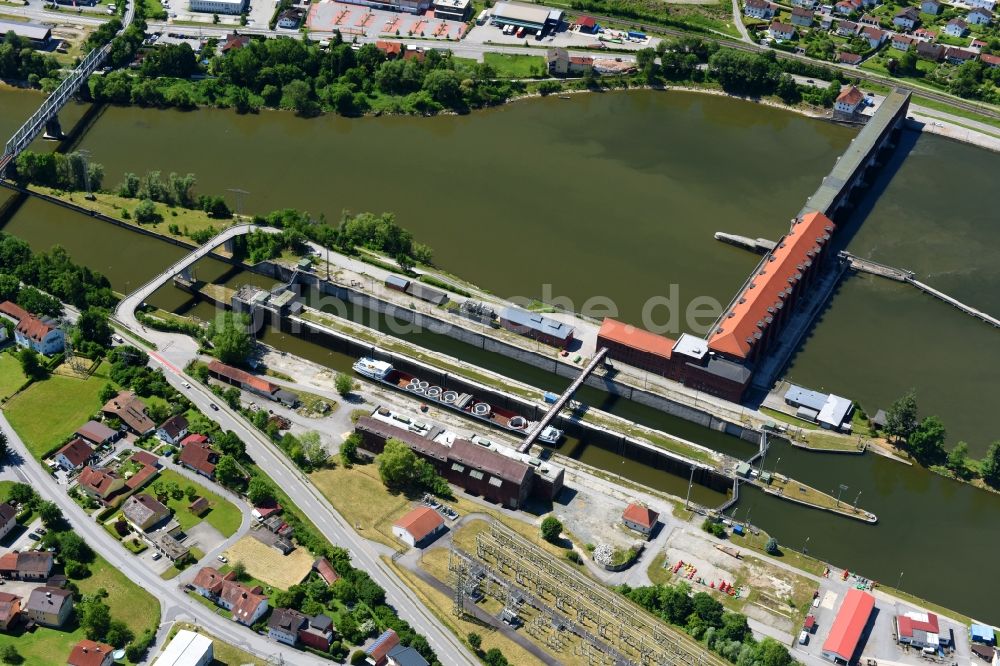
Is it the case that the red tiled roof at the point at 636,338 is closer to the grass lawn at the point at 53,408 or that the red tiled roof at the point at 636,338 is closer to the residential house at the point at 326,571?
the residential house at the point at 326,571

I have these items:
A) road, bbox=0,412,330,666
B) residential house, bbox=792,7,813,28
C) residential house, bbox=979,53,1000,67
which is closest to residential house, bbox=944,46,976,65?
residential house, bbox=979,53,1000,67

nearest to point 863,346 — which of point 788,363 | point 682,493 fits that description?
point 788,363

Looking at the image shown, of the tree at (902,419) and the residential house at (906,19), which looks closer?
the tree at (902,419)

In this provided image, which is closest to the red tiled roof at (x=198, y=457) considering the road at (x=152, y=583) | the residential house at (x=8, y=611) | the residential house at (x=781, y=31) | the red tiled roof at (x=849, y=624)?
the road at (x=152, y=583)

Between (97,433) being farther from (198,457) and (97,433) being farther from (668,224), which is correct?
(668,224)

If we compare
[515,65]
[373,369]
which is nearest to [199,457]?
[373,369]

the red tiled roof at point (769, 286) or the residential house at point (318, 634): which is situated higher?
the red tiled roof at point (769, 286)

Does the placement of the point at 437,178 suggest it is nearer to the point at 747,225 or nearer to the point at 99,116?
the point at 747,225
